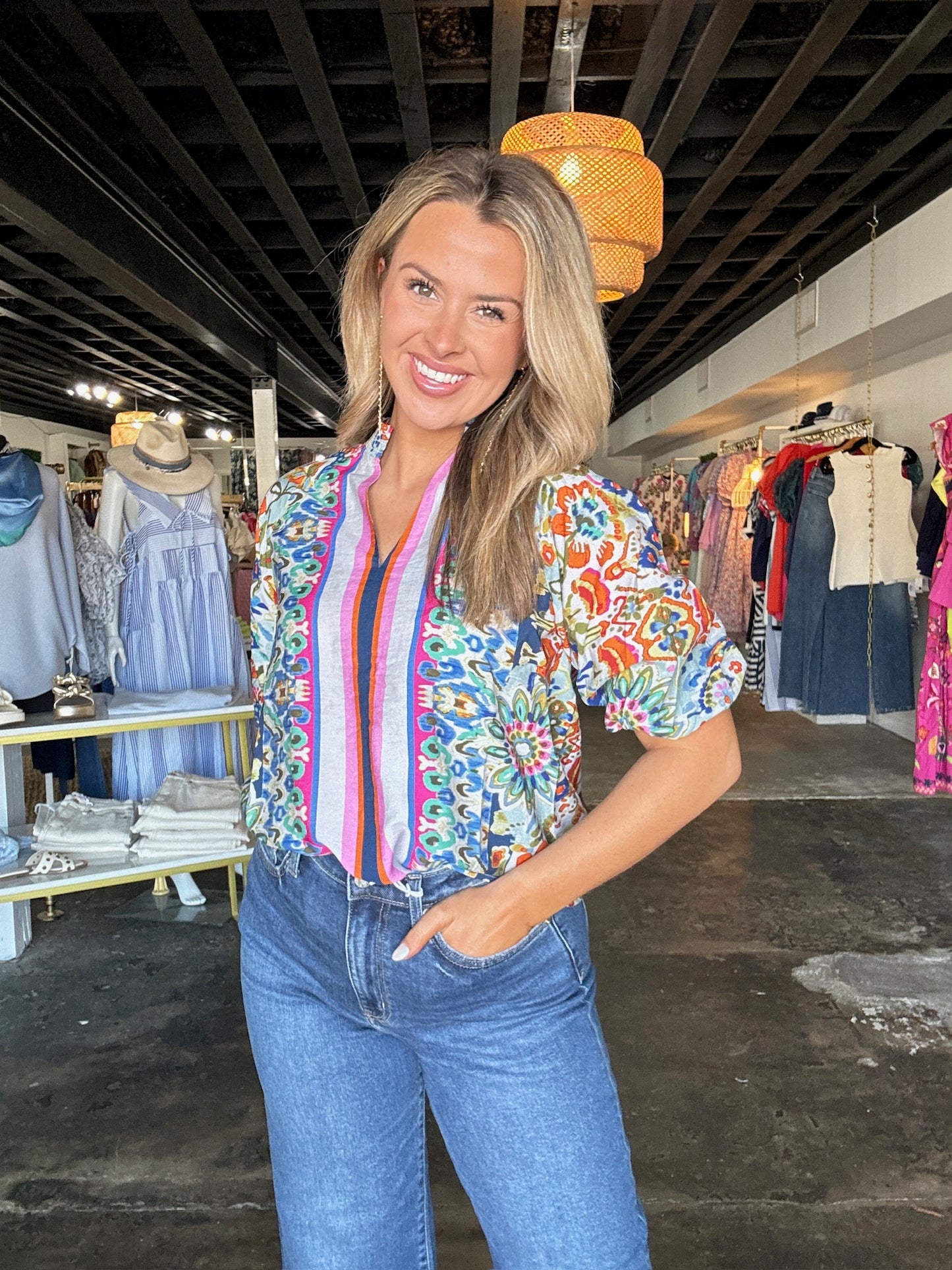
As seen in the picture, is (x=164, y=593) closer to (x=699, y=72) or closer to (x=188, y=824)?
(x=188, y=824)

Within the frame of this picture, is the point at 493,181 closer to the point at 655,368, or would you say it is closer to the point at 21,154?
the point at 21,154

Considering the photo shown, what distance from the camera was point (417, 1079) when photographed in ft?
3.22

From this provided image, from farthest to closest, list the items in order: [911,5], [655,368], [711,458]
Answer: [655,368] → [711,458] → [911,5]

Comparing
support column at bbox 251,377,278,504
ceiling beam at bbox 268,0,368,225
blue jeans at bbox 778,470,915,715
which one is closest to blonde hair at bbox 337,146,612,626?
ceiling beam at bbox 268,0,368,225

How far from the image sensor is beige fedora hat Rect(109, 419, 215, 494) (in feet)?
12.2

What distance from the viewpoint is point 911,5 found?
346 centimetres

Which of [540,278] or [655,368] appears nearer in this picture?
[540,278]

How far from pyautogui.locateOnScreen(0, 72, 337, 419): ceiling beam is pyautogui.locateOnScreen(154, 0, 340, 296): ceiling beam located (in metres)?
0.71

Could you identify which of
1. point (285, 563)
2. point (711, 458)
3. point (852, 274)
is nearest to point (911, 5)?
point (852, 274)

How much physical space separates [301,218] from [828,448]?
317cm

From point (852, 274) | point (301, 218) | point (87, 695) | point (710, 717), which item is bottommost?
point (87, 695)

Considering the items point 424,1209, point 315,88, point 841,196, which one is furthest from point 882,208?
point 424,1209

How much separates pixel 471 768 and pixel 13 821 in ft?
9.71

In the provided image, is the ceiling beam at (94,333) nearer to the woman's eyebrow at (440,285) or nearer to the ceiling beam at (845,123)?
the ceiling beam at (845,123)
